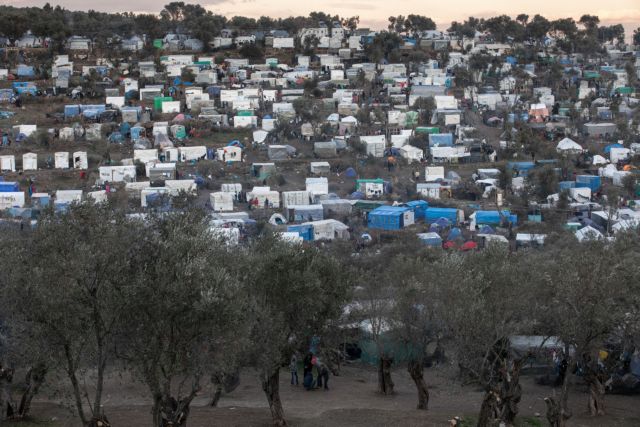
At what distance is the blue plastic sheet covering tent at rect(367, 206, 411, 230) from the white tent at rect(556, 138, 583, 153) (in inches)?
A: 538

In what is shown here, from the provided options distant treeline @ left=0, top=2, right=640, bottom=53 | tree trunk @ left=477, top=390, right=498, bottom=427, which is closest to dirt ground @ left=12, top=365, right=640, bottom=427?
tree trunk @ left=477, top=390, right=498, bottom=427

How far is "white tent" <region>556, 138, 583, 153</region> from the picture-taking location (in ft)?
128

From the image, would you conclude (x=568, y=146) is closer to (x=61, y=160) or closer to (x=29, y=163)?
(x=61, y=160)

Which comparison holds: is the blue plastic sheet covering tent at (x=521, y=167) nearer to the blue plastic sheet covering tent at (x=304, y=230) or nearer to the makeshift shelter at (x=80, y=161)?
the blue plastic sheet covering tent at (x=304, y=230)

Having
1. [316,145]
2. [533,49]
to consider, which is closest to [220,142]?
[316,145]

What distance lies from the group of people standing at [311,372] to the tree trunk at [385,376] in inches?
34.3

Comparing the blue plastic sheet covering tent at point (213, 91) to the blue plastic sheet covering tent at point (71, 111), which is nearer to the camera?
the blue plastic sheet covering tent at point (71, 111)

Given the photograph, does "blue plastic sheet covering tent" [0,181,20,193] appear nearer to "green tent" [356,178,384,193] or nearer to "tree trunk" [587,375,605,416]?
"green tent" [356,178,384,193]

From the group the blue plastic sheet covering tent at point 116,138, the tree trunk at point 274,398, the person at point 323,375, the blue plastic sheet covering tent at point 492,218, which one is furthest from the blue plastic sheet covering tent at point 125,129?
the tree trunk at point 274,398

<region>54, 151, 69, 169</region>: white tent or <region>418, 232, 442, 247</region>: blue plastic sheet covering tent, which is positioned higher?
<region>54, 151, 69, 169</region>: white tent

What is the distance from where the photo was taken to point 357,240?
25984 mm

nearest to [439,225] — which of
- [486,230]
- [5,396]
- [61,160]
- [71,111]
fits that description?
[486,230]

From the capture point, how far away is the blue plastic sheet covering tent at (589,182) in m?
32.5

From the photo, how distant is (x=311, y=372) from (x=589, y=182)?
22.1 metres
